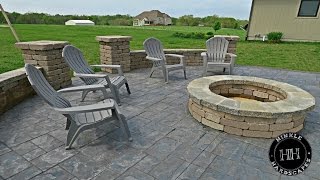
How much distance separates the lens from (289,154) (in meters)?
2.25

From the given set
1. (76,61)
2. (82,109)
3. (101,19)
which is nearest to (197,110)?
(82,109)

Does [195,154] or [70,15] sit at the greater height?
[70,15]

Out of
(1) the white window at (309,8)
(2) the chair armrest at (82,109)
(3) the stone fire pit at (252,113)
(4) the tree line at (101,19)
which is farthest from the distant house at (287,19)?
(4) the tree line at (101,19)

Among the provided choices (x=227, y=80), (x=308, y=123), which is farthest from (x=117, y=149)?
(x=308, y=123)

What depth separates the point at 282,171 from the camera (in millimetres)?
2098

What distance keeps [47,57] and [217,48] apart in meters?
4.25

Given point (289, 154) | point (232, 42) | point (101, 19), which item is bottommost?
point (289, 154)

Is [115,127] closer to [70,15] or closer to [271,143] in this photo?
[271,143]

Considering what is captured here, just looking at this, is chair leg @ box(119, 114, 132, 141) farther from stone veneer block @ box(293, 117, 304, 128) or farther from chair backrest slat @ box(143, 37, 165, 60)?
chair backrest slat @ box(143, 37, 165, 60)

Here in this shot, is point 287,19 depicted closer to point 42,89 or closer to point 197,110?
point 197,110

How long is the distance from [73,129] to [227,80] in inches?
111

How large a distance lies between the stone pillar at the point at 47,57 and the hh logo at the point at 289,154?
13.4ft

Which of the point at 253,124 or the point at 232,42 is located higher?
the point at 232,42

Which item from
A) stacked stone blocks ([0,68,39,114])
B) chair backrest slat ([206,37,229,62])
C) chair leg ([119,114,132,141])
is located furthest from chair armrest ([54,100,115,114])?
chair backrest slat ([206,37,229,62])
